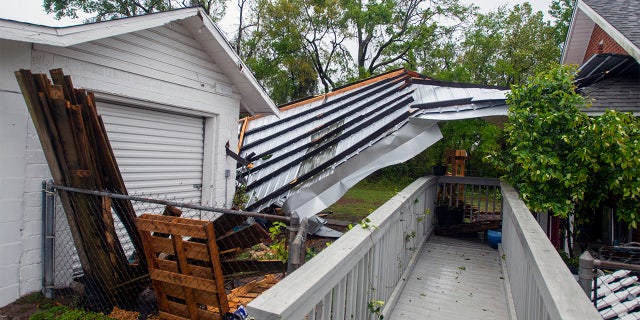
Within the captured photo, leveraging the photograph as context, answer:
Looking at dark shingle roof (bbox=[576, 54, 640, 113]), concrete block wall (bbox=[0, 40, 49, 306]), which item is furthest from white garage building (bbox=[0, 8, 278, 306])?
dark shingle roof (bbox=[576, 54, 640, 113])

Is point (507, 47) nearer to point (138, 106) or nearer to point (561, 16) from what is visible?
point (561, 16)

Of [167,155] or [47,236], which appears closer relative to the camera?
[47,236]

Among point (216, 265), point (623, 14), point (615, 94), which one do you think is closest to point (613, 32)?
point (615, 94)

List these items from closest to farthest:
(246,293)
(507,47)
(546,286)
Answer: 1. (546,286)
2. (246,293)
3. (507,47)

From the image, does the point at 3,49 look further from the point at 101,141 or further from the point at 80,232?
the point at 80,232

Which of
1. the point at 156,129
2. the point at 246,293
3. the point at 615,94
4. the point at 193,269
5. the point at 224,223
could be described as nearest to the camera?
the point at 193,269

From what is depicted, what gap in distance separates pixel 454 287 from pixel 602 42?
8.43 metres

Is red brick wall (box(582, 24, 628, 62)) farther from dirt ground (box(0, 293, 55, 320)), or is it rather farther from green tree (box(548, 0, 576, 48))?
green tree (box(548, 0, 576, 48))

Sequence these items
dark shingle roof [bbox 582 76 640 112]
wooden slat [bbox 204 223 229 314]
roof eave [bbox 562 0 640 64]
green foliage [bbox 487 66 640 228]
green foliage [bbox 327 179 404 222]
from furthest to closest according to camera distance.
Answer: green foliage [bbox 327 179 404 222] < dark shingle roof [bbox 582 76 640 112] < roof eave [bbox 562 0 640 64] < green foliage [bbox 487 66 640 228] < wooden slat [bbox 204 223 229 314]

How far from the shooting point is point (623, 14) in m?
7.97

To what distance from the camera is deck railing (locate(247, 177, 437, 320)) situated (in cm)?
164

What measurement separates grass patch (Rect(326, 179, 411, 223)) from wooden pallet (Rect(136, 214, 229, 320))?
309 cm

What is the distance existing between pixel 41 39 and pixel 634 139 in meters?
6.76

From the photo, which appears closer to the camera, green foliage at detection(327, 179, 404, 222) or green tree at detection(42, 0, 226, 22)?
green foliage at detection(327, 179, 404, 222)
